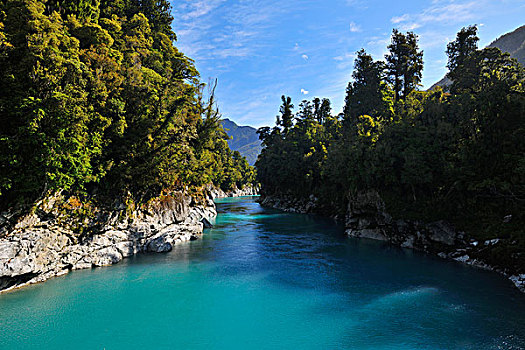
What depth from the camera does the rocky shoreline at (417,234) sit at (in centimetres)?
2081

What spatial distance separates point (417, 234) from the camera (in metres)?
26.7

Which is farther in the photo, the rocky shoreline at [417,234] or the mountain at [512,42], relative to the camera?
the mountain at [512,42]

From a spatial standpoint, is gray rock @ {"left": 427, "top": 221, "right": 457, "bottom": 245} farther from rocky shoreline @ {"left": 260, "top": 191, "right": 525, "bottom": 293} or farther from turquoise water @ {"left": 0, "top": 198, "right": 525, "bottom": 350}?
turquoise water @ {"left": 0, "top": 198, "right": 525, "bottom": 350}

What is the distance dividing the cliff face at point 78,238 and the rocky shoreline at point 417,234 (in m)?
21.3

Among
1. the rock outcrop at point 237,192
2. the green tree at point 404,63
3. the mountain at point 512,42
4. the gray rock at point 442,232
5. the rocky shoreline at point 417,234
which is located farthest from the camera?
the mountain at point 512,42

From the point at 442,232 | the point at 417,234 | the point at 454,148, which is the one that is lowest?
the point at 417,234

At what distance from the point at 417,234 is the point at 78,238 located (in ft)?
95.1

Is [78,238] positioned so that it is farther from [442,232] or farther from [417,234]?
[442,232]

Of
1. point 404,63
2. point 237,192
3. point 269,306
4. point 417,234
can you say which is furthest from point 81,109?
point 237,192

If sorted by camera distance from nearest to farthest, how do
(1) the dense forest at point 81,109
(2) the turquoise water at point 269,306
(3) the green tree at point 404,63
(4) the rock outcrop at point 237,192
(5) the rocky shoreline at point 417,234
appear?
(2) the turquoise water at point 269,306
(1) the dense forest at point 81,109
(5) the rocky shoreline at point 417,234
(3) the green tree at point 404,63
(4) the rock outcrop at point 237,192

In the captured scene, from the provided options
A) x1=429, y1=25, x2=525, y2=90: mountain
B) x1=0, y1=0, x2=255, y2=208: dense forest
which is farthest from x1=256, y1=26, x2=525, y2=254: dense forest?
x1=429, y1=25, x2=525, y2=90: mountain

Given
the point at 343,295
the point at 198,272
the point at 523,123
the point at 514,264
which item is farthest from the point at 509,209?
the point at 198,272

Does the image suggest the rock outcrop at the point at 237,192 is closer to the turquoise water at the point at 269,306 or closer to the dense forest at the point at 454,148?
the dense forest at the point at 454,148

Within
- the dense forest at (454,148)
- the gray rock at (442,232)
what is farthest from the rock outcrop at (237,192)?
the gray rock at (442,232)
